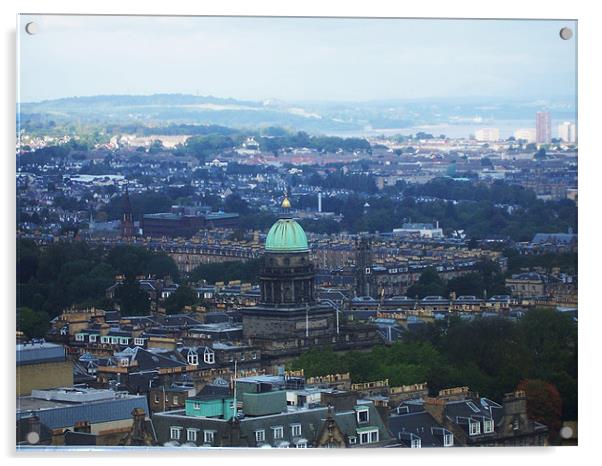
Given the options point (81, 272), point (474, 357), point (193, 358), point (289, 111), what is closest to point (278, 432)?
point (474, 357)

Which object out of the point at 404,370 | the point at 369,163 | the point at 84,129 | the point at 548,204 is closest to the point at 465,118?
the point at 404,370

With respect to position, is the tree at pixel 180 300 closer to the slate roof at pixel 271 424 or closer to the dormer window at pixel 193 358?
the dormer window at pixel 193 358

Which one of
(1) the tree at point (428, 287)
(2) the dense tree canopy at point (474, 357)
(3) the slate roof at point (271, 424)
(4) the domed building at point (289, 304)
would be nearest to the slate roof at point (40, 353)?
(3) the slate roof at point (271, 424)

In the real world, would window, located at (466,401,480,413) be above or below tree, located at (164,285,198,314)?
above

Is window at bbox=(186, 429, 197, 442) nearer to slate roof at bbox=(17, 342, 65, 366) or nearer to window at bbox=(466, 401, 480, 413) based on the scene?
slate roof at bbox=(17, 342, 65, 366)

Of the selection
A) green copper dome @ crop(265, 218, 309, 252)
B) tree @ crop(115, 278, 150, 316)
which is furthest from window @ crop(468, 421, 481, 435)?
tree @ crop(115, 278, 150, 316)

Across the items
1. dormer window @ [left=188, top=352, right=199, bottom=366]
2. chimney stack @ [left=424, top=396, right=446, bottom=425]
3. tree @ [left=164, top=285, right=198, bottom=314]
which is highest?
chimney stack @ [left=424, top=396, right=446, bottom=425]
